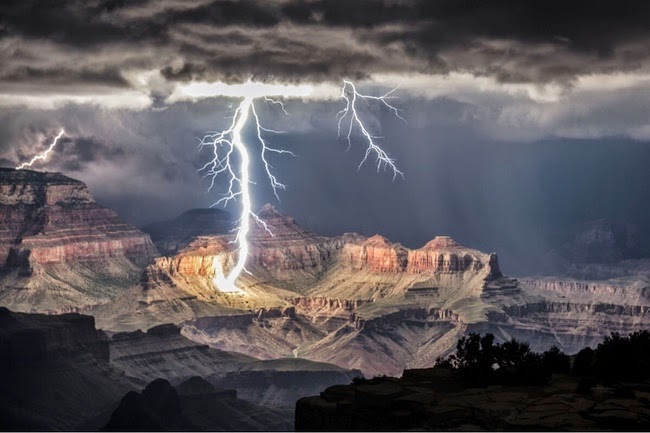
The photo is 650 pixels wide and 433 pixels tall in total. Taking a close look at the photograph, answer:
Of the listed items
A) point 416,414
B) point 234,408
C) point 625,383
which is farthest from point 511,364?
point 234,408

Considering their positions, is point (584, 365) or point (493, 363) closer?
point (493, 363)

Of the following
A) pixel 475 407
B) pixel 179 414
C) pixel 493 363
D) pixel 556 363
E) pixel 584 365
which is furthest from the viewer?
pixel 179 414

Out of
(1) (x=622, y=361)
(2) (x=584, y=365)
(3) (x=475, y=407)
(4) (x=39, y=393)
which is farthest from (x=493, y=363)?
(4) (x=39, y=393)

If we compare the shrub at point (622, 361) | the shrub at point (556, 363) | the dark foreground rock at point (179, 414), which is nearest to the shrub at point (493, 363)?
the shrub at point (556, 363)

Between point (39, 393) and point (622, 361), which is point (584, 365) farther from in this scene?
point (39, 393)

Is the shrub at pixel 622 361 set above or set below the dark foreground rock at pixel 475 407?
above

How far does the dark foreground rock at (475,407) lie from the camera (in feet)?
200

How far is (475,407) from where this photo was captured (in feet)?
211

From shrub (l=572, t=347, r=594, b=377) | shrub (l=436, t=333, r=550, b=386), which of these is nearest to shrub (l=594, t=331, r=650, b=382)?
shrub (l=572, t=347, r=594, b=377)

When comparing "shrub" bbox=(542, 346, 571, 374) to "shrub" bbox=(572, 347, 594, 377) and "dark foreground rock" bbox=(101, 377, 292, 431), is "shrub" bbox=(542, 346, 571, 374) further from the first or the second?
"dark foreground rock" bbox=(101, 377, 292, 431)

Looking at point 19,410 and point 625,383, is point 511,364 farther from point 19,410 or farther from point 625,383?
point 19,410

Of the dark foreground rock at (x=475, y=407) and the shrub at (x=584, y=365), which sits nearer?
the dark foreground rock at (x=475, y=407)

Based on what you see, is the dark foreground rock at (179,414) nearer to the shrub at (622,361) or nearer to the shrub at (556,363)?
the shrub at (556,363)

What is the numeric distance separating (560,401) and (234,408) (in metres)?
136
